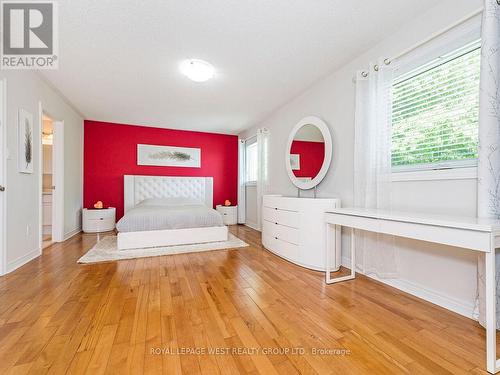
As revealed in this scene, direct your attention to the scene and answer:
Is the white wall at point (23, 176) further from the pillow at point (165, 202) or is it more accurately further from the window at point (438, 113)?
the window at point (438, 113)

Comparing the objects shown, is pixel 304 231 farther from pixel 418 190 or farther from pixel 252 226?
pixel 252 226

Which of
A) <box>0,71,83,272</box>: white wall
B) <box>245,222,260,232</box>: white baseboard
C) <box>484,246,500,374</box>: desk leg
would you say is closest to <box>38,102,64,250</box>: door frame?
<box>0,71,83,272</box>: white wall

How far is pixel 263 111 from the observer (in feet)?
13.9

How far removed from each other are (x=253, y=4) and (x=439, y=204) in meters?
2.14

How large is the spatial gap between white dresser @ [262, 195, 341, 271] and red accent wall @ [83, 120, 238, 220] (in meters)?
3.17

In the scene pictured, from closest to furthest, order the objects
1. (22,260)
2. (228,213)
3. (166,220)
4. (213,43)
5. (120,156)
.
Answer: (213,43) < (22,260) < (166,220) < (120,156) < (228,213)

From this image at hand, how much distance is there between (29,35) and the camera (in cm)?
211

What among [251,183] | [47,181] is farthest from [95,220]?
[251,183]

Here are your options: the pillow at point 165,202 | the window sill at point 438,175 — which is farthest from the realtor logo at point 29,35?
the window sill at point 438,175

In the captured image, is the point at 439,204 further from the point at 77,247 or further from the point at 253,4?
the point at 77,247

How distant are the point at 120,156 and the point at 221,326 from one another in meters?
4.71

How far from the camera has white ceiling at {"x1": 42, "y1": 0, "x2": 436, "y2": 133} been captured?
5.93 feet

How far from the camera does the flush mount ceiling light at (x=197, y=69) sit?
2.57m

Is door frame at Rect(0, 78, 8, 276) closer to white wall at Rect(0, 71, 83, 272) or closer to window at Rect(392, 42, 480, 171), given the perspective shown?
white wall at Rect(0, 71, 83, 272)
